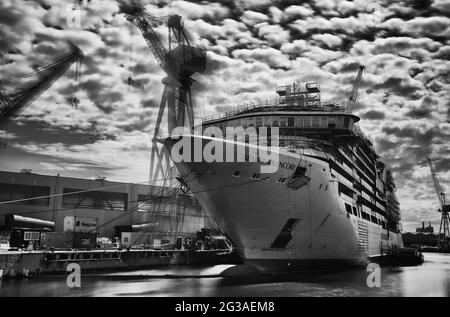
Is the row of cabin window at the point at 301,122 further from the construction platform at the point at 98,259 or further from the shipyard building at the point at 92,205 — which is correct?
the shipyard building at the point at 92,205

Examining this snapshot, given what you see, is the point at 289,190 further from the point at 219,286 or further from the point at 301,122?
the point at 301,122

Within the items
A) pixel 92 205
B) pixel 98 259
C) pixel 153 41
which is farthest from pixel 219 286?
pixel 92 205

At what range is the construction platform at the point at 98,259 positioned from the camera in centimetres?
3168

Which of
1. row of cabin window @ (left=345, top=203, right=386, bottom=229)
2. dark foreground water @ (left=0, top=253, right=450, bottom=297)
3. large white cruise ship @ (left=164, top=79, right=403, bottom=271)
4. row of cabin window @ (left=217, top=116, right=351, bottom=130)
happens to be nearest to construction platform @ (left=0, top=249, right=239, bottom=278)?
dark foreground water @ (left=0, top=253, right=450, bottom=297)

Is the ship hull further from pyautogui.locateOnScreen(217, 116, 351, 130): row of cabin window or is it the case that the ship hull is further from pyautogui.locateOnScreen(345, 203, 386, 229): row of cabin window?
pyautogui.locateOnScreen(217, 116, 351, 130): row of cabin window

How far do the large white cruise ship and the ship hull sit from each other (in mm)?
66

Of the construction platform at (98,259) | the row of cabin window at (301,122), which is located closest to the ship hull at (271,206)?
the row of cabin window at (301,122)

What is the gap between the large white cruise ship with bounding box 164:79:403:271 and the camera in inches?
1092

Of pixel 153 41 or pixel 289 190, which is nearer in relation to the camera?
pixel 289 190

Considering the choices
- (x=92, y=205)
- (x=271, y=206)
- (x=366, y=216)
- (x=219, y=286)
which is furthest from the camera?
(x=92, y=205)

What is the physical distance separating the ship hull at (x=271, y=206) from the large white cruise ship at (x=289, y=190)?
7cm

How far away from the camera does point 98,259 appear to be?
126 feet

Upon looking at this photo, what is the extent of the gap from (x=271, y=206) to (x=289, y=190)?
1.85 metres
